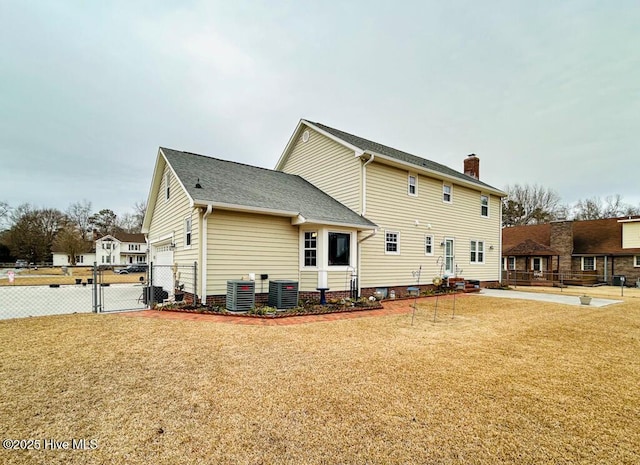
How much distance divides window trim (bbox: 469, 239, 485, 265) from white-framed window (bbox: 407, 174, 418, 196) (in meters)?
5.15

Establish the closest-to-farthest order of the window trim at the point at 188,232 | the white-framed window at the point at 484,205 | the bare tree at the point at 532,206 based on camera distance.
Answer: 1. the window trim at the point at 188,232
2. the white-framed window at the point at 484,205
3. the bare tree at the point at 532,206

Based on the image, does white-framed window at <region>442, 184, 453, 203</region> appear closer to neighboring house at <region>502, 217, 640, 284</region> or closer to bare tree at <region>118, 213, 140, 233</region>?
neighboring house at <region>502, 217, 640, 284</region>

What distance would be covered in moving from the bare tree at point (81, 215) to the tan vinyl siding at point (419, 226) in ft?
188

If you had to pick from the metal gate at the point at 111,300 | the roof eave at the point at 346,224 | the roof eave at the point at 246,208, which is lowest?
the metal gate at the point at 111,300

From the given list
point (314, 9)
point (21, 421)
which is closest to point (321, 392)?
point (21, 421)

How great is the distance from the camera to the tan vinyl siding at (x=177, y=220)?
962cm

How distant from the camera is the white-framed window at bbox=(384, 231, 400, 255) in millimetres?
13180

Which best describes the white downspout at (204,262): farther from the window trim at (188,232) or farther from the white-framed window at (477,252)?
the white-framed window at (477,252)

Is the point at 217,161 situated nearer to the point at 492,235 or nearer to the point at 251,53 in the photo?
the point at 251,53

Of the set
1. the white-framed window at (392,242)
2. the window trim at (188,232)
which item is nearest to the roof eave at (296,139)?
the white-framed window at (392,242)

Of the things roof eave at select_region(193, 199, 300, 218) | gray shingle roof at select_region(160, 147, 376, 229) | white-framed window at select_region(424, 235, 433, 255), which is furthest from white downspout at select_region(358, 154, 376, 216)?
white-framed window at select_region(424, 235, 433, 255)

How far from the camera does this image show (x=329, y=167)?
1399 centimetres

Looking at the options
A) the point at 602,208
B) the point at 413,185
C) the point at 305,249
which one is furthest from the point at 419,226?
the point at 602,208

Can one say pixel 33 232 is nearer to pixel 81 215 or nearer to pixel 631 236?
pixel 81 215
